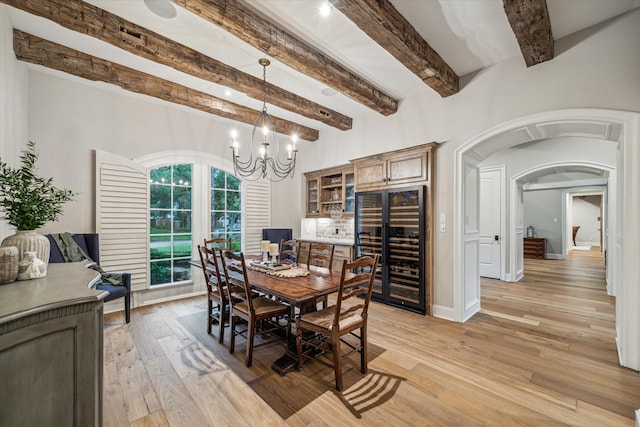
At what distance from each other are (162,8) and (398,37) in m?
2.06

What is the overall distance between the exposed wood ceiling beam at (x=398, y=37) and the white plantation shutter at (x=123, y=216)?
361cm

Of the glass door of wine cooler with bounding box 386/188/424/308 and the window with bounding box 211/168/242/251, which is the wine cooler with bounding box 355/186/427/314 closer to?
the glass door of wine cooler with bounding box 386/188/424/308

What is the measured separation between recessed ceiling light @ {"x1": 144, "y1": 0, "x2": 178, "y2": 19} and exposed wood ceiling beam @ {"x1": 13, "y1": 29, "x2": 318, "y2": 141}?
128cm

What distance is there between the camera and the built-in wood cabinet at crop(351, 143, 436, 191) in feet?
12.2

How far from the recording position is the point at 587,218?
1245 centimetres

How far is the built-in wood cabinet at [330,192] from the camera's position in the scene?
5160mm

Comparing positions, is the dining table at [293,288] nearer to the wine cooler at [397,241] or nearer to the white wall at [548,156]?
the wine cooler at [397,241]

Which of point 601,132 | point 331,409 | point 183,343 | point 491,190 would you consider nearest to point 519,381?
point 331,409

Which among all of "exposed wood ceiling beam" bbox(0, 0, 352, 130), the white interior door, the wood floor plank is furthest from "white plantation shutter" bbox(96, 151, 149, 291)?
the white interior door

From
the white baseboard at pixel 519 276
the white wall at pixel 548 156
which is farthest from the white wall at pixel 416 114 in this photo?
the white baseboard at pixel 519 276

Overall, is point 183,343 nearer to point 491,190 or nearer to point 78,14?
point 78,14

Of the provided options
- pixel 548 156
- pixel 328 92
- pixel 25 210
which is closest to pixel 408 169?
pixel 328 92

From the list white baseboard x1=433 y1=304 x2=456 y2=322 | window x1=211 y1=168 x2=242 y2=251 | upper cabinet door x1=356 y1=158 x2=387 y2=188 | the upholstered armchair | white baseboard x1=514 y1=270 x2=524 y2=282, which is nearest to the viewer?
the upholstered armchair

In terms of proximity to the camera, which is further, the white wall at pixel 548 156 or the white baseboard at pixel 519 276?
the white baseboard at pixel 519 276
